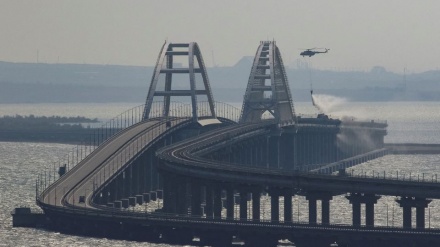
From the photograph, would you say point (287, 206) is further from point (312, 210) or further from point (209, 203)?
point (209, 203)

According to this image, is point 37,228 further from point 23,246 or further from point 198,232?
point 198,232

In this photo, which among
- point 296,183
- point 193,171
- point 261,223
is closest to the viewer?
point 261,223

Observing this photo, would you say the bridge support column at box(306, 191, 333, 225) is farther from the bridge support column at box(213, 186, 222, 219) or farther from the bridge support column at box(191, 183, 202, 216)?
the bridge support column at box(191, 183, 202, 216)

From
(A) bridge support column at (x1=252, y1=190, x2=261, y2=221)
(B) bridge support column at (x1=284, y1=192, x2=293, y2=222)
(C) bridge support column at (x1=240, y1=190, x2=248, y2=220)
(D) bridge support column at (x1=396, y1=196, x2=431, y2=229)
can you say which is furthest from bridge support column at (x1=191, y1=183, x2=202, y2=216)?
(D) bridge support column at (x1=396, y1=196, x2=431, y2=229)

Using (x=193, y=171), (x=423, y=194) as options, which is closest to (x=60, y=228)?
(x=193, y=171)

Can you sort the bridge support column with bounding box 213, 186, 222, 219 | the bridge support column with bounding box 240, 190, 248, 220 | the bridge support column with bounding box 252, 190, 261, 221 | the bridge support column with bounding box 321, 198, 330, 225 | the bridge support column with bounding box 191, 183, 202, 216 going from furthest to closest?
1. the bridge support column with bounding box 191, 183, 202, 216
2. the bridge support column with bounding box 213, 186, 222, 219
3. the bridge support column with bounding box 252, 190, 261, 221
4. the bridge support column with bounding box 240, 190, 248, 220
5. the bridge support column with bounding box 321, 198, 330, 225

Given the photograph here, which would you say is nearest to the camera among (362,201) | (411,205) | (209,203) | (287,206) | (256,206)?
Result: (411,205)

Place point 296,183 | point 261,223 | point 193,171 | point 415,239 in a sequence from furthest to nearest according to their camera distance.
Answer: point 193,171
point 296,183
point 261,223
point 415,239

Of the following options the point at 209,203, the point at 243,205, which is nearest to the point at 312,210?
the point at 243,205

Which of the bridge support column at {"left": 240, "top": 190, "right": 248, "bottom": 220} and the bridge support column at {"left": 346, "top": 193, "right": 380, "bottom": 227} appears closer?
the bridge support column at {"left": 346, "top": 193, "right": 380, "bottom": 227}

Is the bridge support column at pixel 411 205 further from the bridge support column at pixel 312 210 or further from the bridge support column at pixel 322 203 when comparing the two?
the bridge support column at pixel 312 210

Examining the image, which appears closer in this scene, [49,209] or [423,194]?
[423,194]
